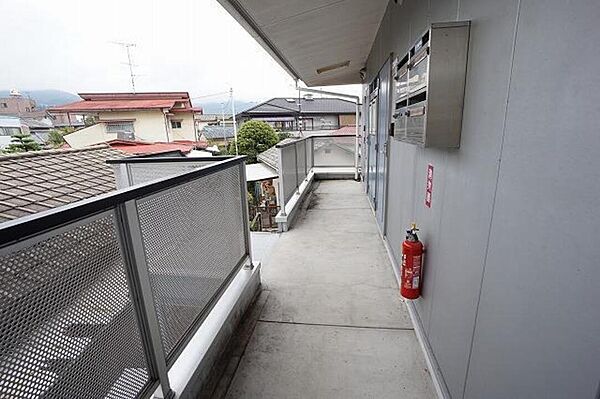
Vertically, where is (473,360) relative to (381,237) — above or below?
above

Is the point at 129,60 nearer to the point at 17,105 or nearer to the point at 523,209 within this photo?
the point at 523,209

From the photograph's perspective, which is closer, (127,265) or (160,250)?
(127,265)

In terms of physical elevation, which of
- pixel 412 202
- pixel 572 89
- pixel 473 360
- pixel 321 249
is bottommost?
pixel 321 249

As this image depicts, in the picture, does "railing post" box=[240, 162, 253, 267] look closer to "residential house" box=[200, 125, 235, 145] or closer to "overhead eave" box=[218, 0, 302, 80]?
"overhead eave" box=[218, 0, 302, 80]

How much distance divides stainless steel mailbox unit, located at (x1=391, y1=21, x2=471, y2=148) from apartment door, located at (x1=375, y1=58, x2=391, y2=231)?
1696 mm

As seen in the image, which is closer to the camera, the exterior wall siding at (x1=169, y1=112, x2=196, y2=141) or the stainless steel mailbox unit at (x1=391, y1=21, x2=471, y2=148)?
the stainless steel mailbox unit at (x1=391, y1=21, x2=471, y2=148)

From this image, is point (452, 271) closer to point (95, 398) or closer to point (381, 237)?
point (95, 398)

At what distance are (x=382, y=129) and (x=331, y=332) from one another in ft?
8.16

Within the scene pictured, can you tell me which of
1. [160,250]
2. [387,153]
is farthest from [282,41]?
[160,250]

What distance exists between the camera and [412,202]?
2225 mm

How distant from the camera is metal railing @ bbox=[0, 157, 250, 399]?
73cm

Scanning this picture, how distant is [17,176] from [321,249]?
4.10m

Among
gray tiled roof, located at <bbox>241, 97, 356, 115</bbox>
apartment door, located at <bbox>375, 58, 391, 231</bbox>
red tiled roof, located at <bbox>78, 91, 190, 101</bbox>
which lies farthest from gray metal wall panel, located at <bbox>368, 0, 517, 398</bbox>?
gray tiled roof, located at <bbox>241, 97, 356, 115</bbox>

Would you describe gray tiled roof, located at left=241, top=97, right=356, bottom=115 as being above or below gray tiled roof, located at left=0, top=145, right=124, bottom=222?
above
